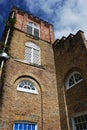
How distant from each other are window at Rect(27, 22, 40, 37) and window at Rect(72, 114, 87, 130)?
9163 millimetres

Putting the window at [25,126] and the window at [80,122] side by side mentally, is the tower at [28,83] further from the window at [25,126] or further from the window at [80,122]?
the window at [80,122]

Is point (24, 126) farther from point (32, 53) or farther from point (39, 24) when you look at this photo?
point (39, 24)

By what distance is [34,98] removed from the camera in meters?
9.66

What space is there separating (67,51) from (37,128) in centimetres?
605

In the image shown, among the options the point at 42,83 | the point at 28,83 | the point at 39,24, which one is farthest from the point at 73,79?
the point at 39,24

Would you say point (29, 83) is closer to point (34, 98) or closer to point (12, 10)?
point (34, 98)

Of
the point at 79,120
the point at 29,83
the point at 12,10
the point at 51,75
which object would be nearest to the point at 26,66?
the point at 29,83

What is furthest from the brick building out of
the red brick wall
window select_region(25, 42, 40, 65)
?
the red brick wall

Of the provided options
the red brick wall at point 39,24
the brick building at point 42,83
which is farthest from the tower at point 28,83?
the red brick wall at point 39,24

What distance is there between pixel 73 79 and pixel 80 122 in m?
2.91

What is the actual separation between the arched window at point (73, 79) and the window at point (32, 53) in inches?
122

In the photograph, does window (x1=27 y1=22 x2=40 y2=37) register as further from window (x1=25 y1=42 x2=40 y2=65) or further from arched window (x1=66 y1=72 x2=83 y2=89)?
arched window (x1=66 y1=72 x2=83 y2=89)

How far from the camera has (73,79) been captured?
9.97 metres

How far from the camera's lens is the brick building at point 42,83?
8.44m
